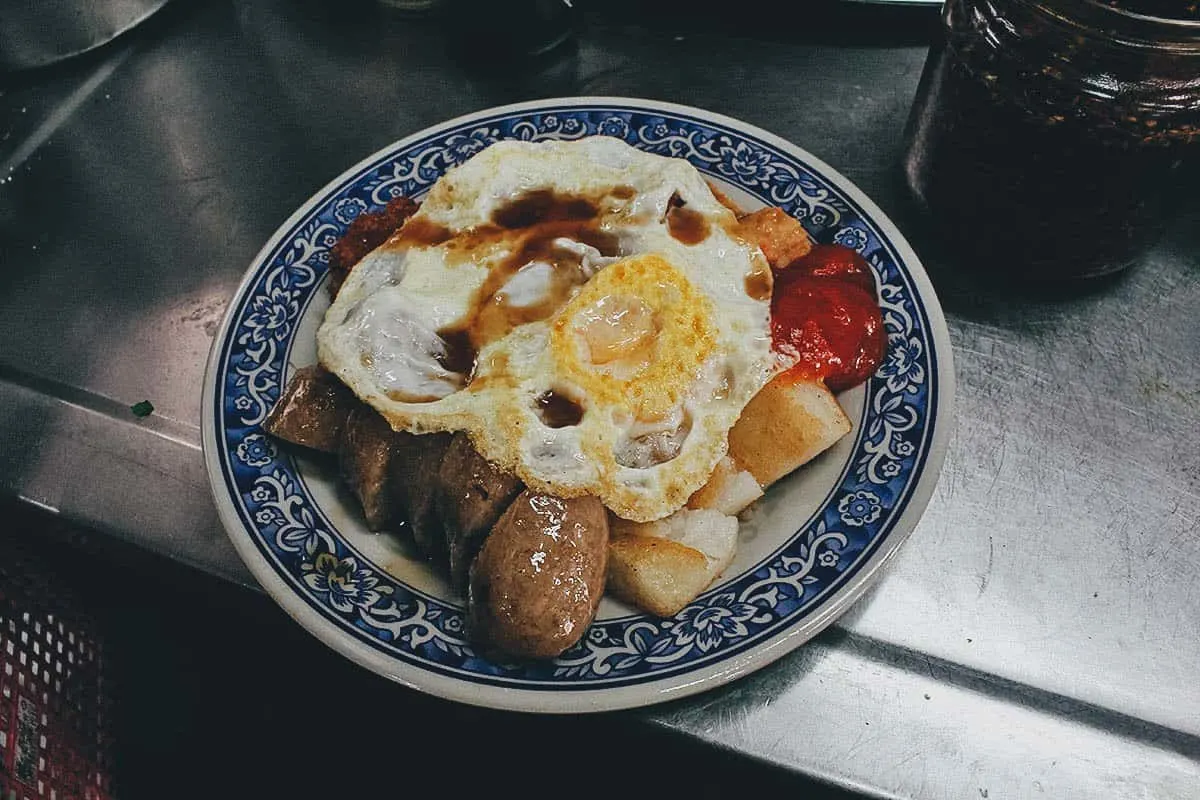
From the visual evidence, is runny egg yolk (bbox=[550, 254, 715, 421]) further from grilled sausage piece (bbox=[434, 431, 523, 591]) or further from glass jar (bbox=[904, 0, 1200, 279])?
glass jar (bbox=[904, 0, 1200, 279])

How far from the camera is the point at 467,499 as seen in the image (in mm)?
1628

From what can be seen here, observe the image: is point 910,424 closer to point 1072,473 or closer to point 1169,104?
point 1072,473

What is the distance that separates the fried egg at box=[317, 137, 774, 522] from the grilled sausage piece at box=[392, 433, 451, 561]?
39 mm

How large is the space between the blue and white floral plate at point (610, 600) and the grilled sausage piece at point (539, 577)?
0.06m

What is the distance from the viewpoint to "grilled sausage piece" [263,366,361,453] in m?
1.81

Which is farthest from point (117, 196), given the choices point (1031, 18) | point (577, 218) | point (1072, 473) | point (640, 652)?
point (1072, 473)

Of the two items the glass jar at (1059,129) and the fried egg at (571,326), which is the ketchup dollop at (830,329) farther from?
the glass jar at (1059,129)

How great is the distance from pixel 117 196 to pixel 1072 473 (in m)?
3.08

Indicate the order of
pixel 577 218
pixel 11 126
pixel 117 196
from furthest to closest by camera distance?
pixel 11 126 → pixel 117 196 → pixel 577 218

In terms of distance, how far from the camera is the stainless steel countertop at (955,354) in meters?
1.72

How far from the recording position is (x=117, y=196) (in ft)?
9.81

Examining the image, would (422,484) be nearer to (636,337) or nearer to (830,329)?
(636,337)

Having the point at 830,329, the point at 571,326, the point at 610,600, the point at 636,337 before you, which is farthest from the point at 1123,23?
the point at 610,600

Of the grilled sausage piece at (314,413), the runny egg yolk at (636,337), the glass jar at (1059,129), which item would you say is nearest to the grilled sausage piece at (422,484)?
the grilled sausage piece at (314,413)
